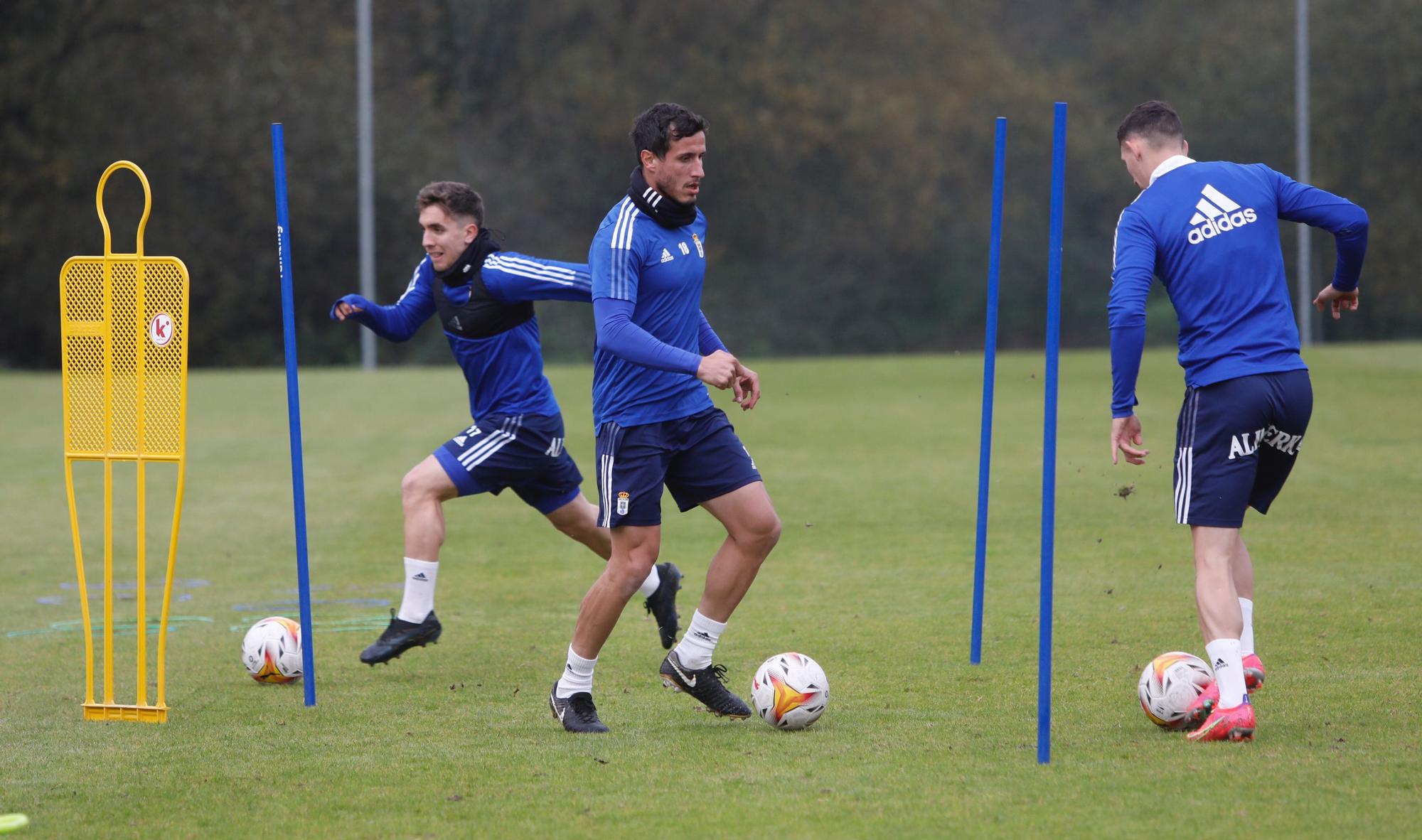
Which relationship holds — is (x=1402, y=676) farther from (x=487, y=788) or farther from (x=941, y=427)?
(x=941, y=427)

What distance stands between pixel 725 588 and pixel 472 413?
5.81 feet

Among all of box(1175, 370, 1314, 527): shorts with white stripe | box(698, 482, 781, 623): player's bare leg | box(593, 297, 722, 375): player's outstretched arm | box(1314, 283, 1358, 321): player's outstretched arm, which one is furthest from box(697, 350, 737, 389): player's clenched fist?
box(1314, 283, 1358, 321): player's outstretched arm

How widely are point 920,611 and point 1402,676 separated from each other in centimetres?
244

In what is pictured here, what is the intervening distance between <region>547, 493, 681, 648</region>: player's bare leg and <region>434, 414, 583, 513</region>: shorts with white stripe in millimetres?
231

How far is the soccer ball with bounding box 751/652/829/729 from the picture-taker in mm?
5414

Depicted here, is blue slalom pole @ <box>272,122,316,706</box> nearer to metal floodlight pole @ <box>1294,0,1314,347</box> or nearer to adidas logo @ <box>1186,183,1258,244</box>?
adidas logo @ <box>1186,183,1258,244</box>

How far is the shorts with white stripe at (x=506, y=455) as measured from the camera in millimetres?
6945

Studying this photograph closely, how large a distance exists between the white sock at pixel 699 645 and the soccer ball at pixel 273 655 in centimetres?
176

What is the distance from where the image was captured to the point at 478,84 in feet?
136

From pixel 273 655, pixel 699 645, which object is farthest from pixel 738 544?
pixel 273 655

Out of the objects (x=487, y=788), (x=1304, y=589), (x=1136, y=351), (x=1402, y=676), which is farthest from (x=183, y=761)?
(x=1304, y=589)

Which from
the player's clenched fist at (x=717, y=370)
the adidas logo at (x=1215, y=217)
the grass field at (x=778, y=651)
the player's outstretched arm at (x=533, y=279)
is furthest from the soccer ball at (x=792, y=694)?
the adidas logo at (x=1215, y=217)

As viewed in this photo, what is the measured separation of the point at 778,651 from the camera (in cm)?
696

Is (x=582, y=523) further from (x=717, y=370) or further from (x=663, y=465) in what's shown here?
(x=717, y=370)
